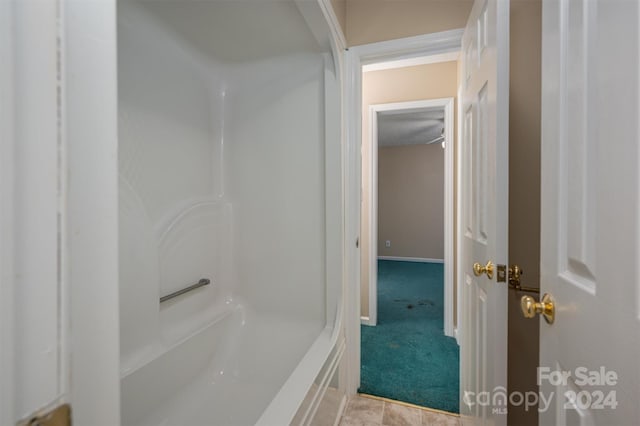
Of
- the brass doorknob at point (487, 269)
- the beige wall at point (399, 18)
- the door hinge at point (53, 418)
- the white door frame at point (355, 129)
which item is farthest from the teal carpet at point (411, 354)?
the beige wall at point (399, 18)

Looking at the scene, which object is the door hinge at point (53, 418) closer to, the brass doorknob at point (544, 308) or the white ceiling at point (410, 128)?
the brass doorknob at point (544, 308)

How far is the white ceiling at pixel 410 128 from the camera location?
12.3 feet

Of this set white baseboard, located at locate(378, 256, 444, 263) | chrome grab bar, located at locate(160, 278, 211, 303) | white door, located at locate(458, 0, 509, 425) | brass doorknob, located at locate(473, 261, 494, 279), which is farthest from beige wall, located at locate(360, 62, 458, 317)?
white baseboard, located at locate(378, 256, 444, 263)

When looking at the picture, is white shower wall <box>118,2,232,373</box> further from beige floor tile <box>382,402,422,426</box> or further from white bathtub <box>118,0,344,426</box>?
beige floor tile <box>382,402,422,426</box>

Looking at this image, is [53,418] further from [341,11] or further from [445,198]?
[445,198]

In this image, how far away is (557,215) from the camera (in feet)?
2.17

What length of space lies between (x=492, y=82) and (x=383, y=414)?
1.73 metres

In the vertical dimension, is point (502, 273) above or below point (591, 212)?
below

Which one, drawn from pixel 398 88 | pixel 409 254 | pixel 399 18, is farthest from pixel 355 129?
pixel 409 254

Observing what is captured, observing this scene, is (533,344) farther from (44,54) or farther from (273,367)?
(44,54)

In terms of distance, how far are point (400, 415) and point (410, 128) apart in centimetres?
389

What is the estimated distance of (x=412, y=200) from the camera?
229 inches

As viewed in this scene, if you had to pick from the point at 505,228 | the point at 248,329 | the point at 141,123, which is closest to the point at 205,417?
the point at 248,329

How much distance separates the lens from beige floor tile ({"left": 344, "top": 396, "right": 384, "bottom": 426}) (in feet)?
5.09
